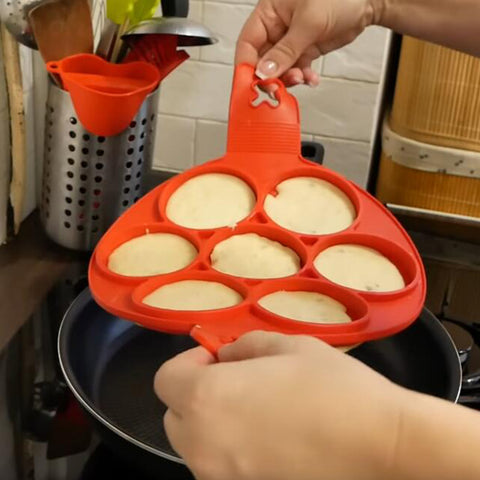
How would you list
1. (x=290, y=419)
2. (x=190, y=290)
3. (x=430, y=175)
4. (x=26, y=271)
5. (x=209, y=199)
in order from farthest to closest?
1. (x=430, y=175)
2. (x=26, y=271)
3. (x=209, y=199)
4. (x=190, y=290)
5. (x=290, y=419)

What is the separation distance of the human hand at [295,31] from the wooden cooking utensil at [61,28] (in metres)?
0.16

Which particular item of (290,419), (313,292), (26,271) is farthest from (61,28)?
(290,419)

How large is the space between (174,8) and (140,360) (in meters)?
0.36

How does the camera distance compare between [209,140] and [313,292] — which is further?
[209,140]

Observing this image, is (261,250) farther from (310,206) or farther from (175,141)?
(175,141)

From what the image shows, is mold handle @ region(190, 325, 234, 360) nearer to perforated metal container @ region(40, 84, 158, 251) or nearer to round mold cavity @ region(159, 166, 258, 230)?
round mold cavity @ region(159, 166, 258, 230)

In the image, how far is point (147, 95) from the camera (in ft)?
2.58

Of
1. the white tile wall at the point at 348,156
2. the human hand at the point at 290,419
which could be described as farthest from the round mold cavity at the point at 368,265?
the white tile wall at the point at 348,156

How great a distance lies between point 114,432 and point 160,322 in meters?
0.09

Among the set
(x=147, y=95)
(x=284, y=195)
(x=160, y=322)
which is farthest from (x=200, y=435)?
(x=147, y=95)

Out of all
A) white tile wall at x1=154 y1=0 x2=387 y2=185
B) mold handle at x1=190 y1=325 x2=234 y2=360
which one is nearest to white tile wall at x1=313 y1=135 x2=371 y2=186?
white tile wall at x1=154 y1=0 x2=387 y2=185

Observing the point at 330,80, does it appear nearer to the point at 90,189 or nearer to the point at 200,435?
the point at 90,189

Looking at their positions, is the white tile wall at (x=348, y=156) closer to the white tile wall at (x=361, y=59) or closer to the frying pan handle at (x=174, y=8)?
the white tile wall at (x=361, y=59)

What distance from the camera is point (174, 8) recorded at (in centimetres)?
79
